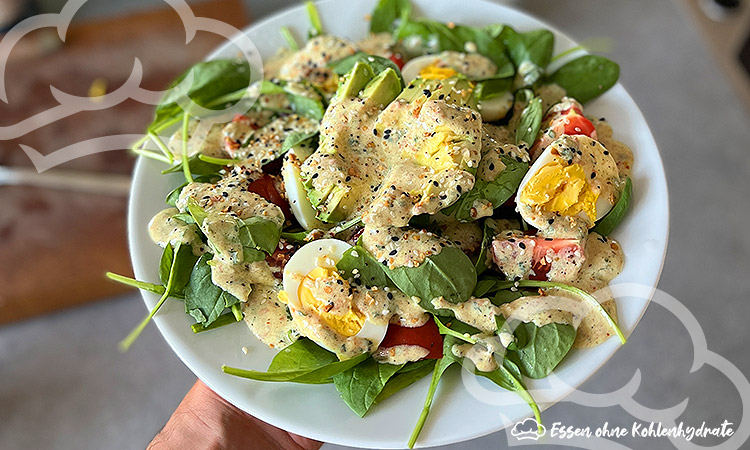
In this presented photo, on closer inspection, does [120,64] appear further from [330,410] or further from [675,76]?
[675,76]

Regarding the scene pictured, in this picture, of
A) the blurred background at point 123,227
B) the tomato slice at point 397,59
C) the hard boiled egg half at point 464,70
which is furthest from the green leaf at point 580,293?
the blurred background at point 123,227

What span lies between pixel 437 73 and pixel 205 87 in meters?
0.62

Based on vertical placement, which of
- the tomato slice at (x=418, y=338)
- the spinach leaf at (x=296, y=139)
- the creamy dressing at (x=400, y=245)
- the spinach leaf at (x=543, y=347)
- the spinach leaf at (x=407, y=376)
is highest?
the spinach leaf at (x=296, y=139)

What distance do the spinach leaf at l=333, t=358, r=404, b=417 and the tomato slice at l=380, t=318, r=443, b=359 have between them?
0.16 ft

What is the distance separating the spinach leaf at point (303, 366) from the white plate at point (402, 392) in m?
0.05

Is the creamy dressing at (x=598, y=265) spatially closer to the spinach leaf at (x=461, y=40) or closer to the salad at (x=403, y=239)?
the salad at (x=403, y=239)

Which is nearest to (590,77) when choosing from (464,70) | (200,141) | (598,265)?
(464,70)

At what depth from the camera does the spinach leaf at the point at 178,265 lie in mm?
1418

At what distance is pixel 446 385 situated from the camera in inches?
52.9

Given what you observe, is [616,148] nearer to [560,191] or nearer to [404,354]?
[560,191]

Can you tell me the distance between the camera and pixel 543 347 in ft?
4.30

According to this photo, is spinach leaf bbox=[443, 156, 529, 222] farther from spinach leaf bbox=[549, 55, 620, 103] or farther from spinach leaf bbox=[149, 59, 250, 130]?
spinach leaf bbox=[149, 59, 250, 130]

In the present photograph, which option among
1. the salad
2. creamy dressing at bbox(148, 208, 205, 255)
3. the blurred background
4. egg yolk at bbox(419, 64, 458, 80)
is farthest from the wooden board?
egg yolk at bbox(419, 64, 458, 80)

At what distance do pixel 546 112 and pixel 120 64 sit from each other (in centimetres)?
207
